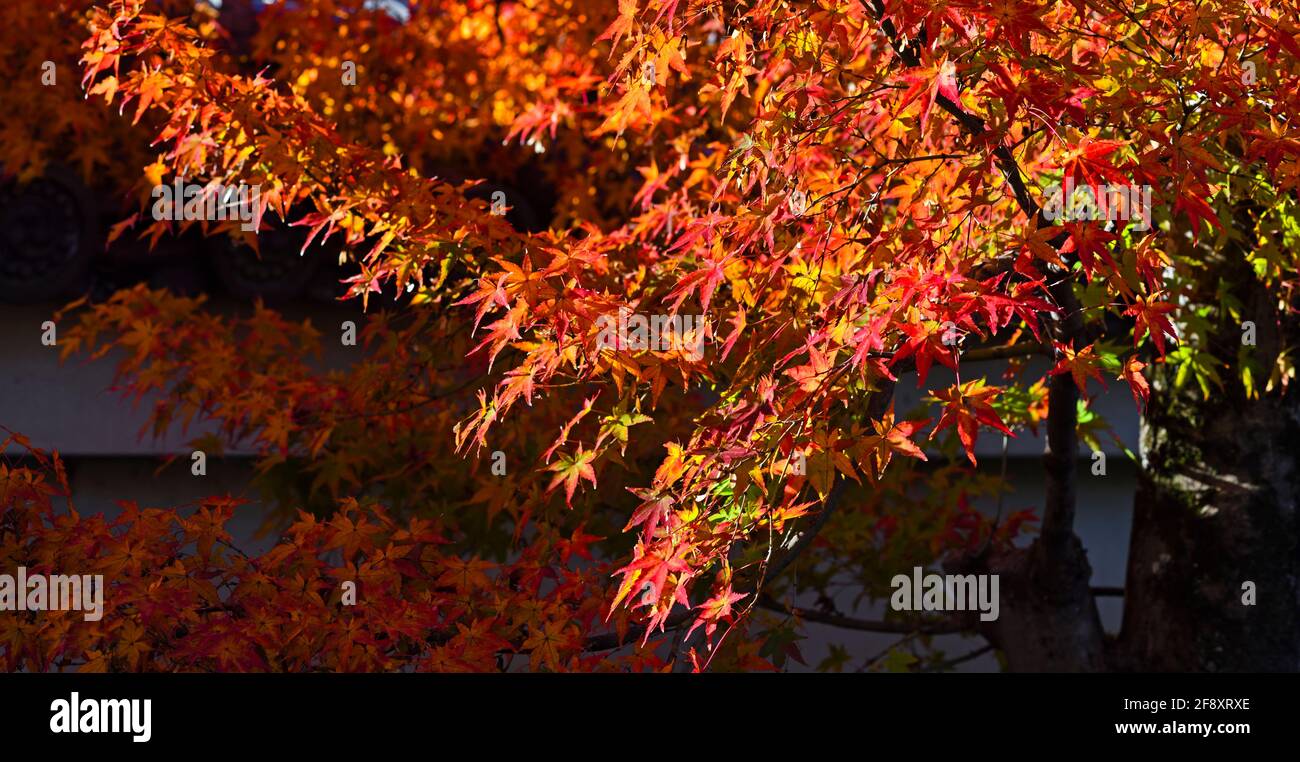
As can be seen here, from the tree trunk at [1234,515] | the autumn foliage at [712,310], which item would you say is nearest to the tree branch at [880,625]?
the autumn foliage at [712,310]

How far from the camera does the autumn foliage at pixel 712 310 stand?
2361mm

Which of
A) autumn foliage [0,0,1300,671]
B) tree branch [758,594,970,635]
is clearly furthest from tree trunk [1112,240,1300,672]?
tree branch [758,594,970,635]

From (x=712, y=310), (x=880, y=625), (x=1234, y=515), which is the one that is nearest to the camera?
(x=712, y=310)

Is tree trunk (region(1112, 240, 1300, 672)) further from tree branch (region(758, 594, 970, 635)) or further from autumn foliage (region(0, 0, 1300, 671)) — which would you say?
tree branch (region(758, 594, 970, 635))

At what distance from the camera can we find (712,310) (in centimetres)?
287

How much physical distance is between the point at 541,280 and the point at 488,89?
2794mm

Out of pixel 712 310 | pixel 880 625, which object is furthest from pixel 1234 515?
pixel 712 310

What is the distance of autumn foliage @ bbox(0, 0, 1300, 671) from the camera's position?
2361mm

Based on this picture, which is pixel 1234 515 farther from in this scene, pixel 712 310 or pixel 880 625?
pixel 712 310

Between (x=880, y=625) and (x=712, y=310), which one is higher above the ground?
(x=712, y=310)

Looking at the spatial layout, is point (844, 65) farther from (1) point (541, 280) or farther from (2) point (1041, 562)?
(2) point (1041, 562)

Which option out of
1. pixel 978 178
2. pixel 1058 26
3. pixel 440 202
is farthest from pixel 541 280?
pixel 1058 26

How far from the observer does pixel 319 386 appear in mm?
3648

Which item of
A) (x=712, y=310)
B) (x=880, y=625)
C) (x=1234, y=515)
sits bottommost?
(x=880, y=625)
